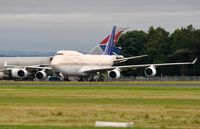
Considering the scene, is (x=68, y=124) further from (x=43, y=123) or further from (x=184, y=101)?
(x=184, y=101)

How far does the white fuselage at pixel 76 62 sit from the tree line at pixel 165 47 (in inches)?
1036

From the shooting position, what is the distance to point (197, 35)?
143125mm

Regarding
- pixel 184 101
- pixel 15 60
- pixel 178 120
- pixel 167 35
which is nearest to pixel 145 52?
pixel 167 35

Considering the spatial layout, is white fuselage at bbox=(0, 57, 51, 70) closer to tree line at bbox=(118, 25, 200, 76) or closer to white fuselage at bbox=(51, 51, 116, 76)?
white fuselage at bbox=(51, 51, 116, 76)

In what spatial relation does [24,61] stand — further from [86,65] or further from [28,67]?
[86,65]

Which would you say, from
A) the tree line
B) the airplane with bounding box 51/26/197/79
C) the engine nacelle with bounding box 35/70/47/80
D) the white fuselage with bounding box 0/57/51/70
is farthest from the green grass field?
the tree line

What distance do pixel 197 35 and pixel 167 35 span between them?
50.1 feet

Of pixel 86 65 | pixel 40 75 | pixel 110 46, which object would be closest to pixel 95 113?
pixel 40 75

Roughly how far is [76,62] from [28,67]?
317 inches

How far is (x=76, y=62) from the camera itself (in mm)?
110688

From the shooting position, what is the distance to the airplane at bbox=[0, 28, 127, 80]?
108 m

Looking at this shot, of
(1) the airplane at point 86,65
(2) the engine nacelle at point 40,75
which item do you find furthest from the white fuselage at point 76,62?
(2) the engine nacelle at point 40,75

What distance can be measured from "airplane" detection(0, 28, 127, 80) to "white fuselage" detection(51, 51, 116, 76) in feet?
8.46

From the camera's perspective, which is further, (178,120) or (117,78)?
(117,78)
